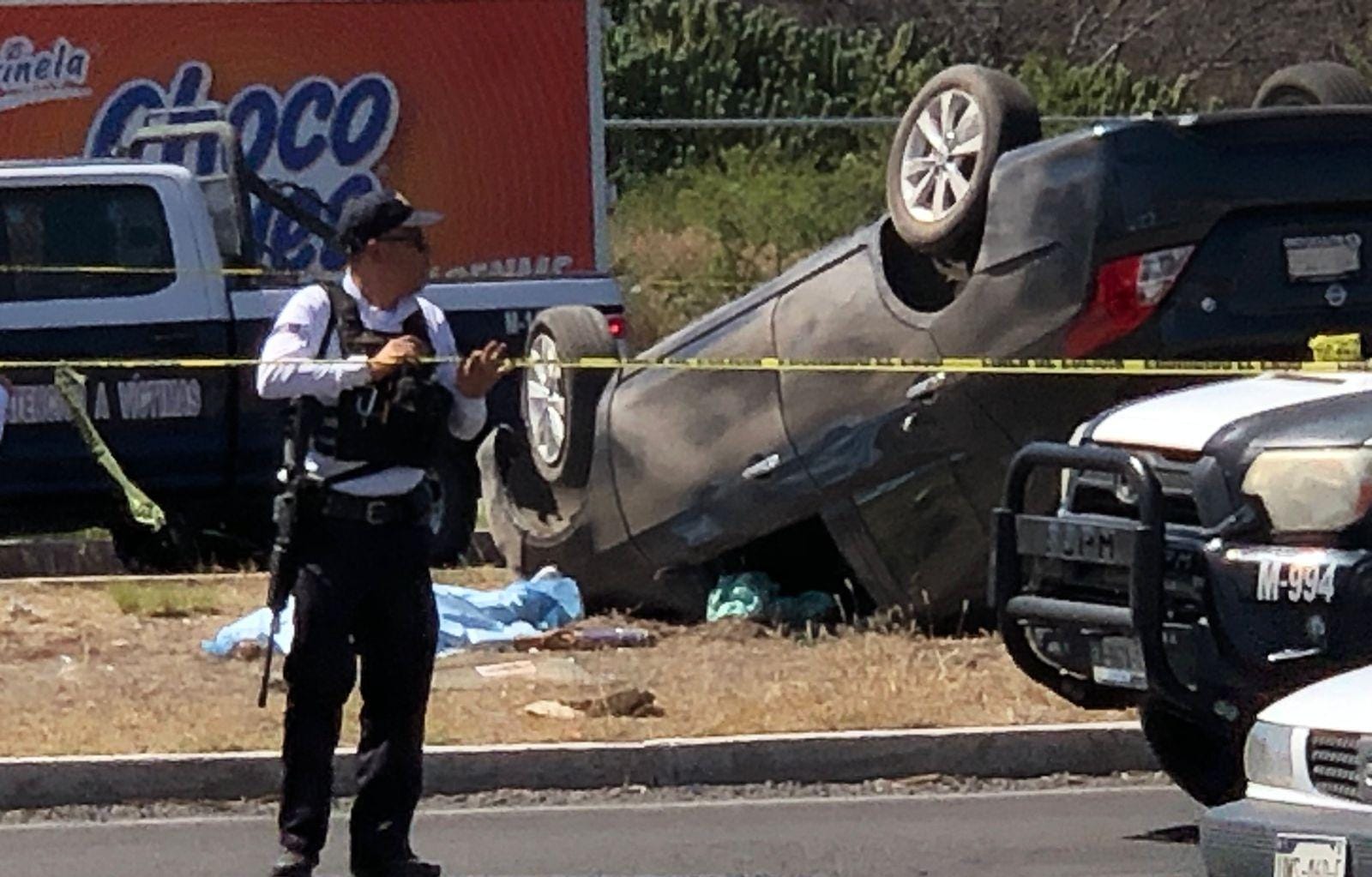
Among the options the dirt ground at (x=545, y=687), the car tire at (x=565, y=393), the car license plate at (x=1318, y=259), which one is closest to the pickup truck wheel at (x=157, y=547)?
the dirt ground at (x=545, y=687)

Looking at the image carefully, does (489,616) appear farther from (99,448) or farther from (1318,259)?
(1318,259)

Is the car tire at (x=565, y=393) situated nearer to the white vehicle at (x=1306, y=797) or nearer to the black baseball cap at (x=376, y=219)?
the black baseball cap at (x=376, y=219)

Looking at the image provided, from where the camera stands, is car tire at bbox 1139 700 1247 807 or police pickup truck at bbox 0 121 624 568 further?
police pickup truck at bbox 0 121 624 568

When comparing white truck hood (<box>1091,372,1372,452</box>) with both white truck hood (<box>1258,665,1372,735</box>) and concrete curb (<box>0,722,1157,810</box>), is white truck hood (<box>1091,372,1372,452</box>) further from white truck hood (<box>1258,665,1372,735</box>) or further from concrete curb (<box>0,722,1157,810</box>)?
concrete curb (<box>0,722,1157,810</box>)

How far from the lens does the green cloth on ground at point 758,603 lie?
38.7 ft

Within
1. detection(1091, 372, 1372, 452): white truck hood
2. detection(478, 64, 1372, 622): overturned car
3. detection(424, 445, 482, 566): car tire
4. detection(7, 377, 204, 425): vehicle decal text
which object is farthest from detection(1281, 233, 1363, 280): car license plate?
detection(7, 377, 204, 425): vehicle decal text

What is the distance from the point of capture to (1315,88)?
12.0 meters

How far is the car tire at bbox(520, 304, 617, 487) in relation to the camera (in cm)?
1199

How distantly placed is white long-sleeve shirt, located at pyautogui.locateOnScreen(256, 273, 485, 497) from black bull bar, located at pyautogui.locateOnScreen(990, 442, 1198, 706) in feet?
4.60

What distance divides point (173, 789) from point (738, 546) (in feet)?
10.2

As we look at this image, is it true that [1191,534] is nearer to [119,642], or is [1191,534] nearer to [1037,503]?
[1037,503]

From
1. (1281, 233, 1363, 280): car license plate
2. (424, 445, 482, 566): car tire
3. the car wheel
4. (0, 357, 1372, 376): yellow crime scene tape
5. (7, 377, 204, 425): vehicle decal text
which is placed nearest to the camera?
(0, 357, 1372, 376): yellow crime scene tape

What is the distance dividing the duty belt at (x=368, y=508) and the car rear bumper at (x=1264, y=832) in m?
2.23

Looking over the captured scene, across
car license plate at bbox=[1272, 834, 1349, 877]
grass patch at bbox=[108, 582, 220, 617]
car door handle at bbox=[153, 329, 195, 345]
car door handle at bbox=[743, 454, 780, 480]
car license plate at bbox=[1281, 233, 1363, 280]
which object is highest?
car license plate at bbox=[1281, 233, 1363, 280]
